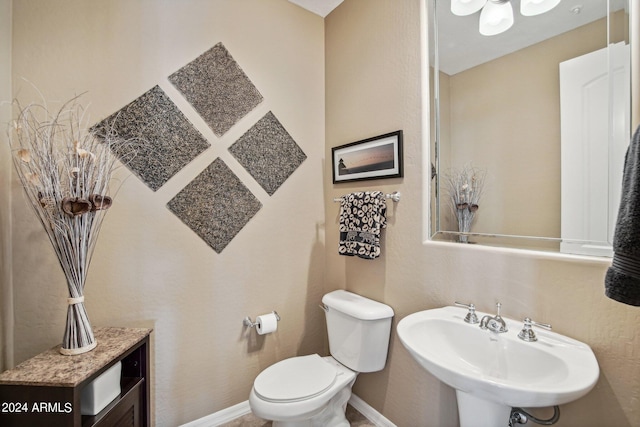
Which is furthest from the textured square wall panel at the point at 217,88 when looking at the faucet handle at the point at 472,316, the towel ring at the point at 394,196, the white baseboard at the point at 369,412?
the white baseboard at the point at 369,412

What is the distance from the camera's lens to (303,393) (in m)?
1.36

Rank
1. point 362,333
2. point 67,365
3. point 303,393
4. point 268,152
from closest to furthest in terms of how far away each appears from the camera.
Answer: point 67,365
point 303,393
point 362,333
point 268,152

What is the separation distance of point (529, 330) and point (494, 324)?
4.3 inches

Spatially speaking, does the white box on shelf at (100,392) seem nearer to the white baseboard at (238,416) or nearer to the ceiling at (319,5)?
the white baseboard at (238,416)

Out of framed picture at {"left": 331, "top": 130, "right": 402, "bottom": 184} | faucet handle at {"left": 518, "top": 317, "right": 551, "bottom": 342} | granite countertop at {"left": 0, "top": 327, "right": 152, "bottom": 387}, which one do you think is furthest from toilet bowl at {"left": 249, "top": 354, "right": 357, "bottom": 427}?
framed picture at {"left": 331, "top": 130, "right": 402, "bottom": 184}

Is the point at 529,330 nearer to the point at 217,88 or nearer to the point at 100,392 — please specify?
the point at 100,392

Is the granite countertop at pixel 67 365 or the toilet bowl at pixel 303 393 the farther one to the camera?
the toilet bowl at pixel 303 393

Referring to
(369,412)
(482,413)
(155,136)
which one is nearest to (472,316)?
(482,413)

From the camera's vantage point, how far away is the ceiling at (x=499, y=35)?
1.05 meters

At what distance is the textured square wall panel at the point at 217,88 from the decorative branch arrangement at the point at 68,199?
2.00 feet

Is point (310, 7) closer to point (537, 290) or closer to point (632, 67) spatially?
point (632, 67)

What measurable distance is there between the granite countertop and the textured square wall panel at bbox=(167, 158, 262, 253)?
606 mm

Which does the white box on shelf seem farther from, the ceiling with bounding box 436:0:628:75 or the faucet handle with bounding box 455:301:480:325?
the ceiling with bounding box 436:0:628:75

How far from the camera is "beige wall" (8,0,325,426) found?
1.28m
